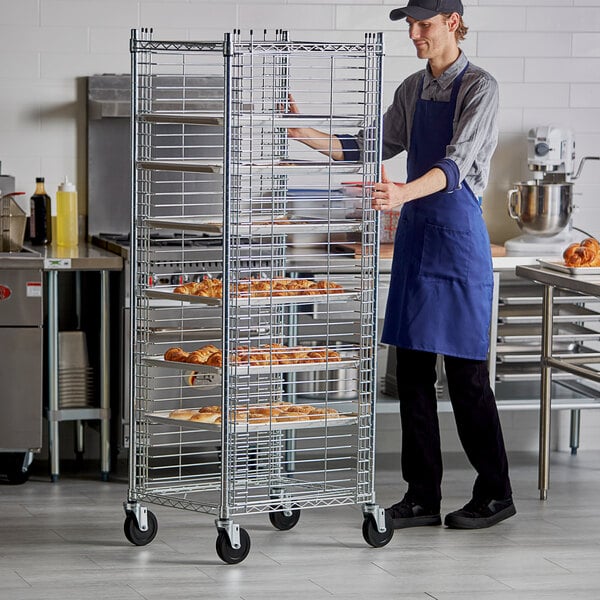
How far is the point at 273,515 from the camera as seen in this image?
14.2 feet

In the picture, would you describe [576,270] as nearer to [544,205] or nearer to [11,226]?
[544,205]

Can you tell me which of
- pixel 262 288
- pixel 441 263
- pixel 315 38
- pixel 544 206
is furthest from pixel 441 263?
pixel 315 38

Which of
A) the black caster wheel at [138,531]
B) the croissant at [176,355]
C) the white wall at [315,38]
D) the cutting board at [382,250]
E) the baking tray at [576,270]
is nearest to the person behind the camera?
the croissant at [176,355]

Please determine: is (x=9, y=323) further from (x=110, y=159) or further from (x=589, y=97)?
(x=589, y=97)

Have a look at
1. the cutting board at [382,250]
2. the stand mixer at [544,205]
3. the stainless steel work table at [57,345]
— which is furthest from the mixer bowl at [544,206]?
the stainless steel work table at [57,345]

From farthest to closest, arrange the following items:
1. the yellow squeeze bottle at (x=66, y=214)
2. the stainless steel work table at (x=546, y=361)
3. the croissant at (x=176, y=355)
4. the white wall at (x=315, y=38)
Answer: the white wall at (x=315, y=38)
the yellow squeeze bottle at (x=66, y=214)
the stainless steel work table at (x=546, y=361)
the croissant at (x=176, y=355)

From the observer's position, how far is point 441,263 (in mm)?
4250

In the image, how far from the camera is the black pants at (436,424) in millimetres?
4375

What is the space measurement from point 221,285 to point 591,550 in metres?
1.52

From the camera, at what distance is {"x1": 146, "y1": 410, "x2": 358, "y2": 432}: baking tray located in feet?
12.8

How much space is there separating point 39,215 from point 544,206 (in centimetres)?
213

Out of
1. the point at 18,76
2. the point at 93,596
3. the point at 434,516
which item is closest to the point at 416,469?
the point at 434,516

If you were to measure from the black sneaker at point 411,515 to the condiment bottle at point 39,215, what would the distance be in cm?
195

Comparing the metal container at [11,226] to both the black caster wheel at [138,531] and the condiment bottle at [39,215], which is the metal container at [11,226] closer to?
the condiment bottle at [39,215]
